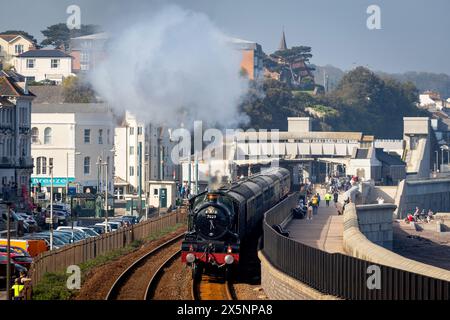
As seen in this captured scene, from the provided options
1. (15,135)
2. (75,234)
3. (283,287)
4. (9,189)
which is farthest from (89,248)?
(15,135)

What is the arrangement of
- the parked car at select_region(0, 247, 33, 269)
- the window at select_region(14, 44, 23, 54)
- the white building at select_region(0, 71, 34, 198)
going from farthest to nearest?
1. the window at select_region(14, 44, 23, 54)
2. the white building at select_region(0, 71, 34, 198)
3. the parked car at select_region(0, 247, 33, 269)

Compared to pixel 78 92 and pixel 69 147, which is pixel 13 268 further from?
pixel 78 92

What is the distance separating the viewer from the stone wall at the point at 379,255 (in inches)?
1014

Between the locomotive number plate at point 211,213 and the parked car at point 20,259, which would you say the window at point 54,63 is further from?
the locomotive number plate at point 211,213


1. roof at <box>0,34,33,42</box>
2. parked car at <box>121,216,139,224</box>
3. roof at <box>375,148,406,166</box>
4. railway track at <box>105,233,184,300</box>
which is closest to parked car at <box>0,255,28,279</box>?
railway track at <box>105,233,184,300</box>

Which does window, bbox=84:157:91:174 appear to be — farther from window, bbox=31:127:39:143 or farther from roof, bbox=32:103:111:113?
roof, bbox=32:103:111:113

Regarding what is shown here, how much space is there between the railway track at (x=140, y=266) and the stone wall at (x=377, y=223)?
2003cm

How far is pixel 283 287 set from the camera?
29.6m

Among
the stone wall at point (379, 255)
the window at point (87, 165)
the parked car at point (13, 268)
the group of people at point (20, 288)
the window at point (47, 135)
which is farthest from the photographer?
the window at point (87, 165)

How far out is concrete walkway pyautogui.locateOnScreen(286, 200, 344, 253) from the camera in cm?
4119

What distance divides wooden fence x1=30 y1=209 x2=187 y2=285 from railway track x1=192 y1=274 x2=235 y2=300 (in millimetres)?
4798

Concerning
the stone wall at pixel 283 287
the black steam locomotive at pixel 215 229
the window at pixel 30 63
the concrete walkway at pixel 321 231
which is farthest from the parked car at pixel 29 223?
the window at pixel 30 63

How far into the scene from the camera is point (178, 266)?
37.7m

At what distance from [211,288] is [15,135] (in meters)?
40.0
